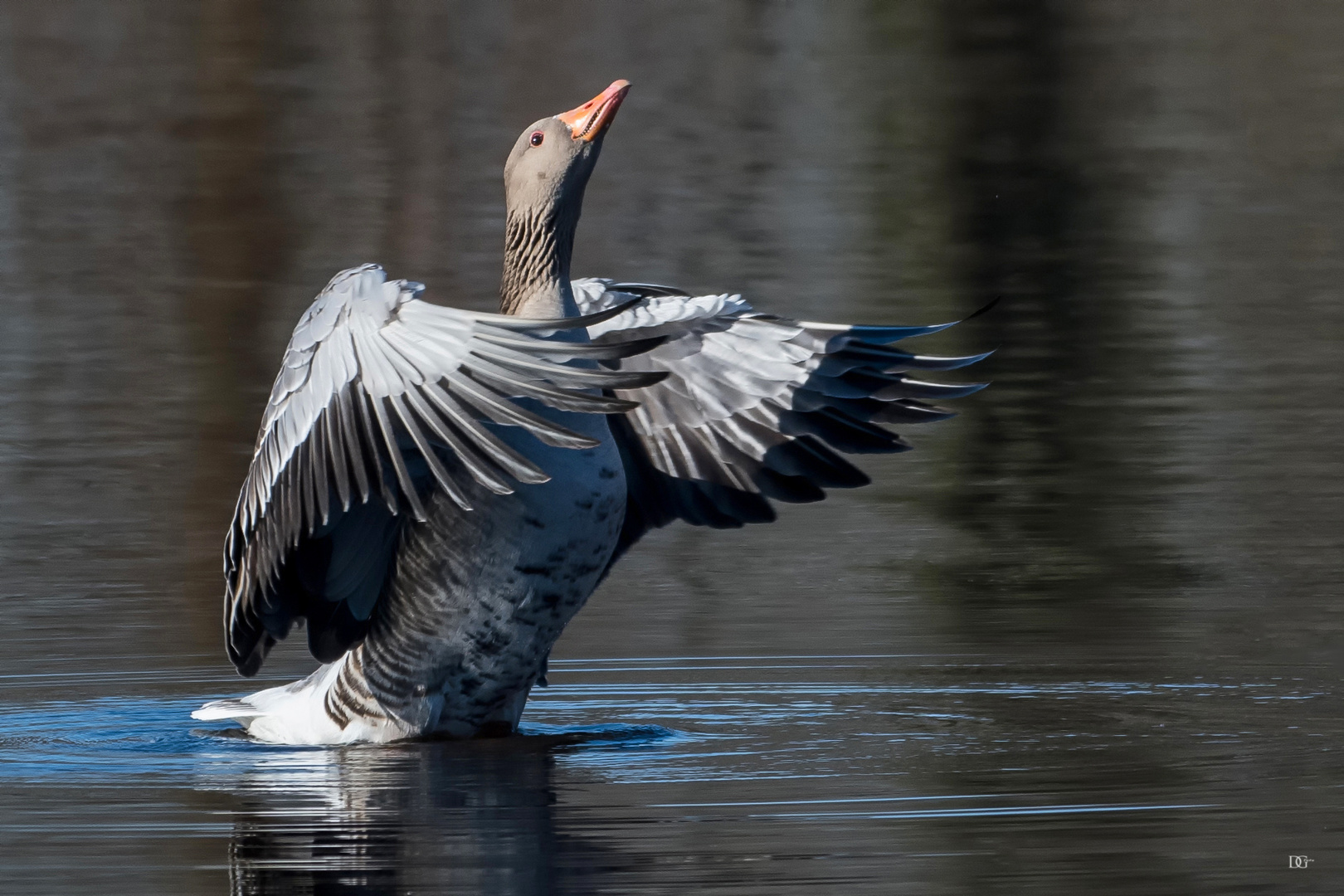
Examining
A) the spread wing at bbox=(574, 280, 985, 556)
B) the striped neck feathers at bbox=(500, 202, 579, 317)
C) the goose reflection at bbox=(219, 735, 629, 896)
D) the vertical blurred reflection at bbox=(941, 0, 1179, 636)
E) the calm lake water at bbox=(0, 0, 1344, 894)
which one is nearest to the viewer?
the goose reflection at bbox=(219, 735, 629, 896)

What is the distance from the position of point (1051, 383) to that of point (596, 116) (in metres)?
7.45

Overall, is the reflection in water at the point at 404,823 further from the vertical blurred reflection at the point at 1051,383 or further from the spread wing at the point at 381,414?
the vertical blurred reflection at the point at 1051,383

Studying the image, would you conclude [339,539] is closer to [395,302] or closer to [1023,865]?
[395,302]

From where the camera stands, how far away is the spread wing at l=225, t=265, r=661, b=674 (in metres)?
7.38

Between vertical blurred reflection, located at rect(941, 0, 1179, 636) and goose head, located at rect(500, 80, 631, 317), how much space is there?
8.48 feet

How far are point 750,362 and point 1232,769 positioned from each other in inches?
102

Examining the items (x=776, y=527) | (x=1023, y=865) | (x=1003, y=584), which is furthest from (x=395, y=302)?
(x=776, y=527)

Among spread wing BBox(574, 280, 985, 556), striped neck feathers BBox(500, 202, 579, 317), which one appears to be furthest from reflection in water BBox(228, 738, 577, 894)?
striped neck feathers BBox(500, 202, 579, 317)

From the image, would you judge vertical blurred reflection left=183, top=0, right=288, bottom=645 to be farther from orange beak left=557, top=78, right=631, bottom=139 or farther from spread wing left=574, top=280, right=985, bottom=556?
orange beak left=557, top=78, right=631, bottom=139

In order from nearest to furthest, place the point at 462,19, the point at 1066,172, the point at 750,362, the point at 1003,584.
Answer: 1. the point at 750,362
2. the point at 1003,584
3. the point at 1066,172
4. the point at 462,19

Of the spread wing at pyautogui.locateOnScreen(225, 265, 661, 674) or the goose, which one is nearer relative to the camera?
the spread wing at pyautogui.locateOnScreen(225, 265, 661, 674)

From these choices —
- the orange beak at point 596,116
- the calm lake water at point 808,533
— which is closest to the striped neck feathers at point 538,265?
the orange beak at point 596,116

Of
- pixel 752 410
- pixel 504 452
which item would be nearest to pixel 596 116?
pixel 752 410

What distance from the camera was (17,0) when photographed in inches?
1909
